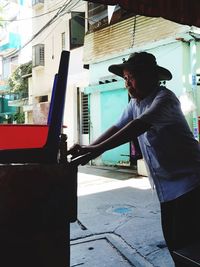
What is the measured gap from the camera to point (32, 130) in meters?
1.56

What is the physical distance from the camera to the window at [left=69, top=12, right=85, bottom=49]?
1520 cm

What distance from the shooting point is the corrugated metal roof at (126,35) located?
10.3 metres

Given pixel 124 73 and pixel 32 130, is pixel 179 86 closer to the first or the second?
pixel 124 73

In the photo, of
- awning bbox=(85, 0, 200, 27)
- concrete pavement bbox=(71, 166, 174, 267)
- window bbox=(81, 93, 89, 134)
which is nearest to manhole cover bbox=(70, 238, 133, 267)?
concrete pavement bbox=(71, 166, 174, 267)

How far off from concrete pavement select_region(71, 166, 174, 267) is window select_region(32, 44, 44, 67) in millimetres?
11618

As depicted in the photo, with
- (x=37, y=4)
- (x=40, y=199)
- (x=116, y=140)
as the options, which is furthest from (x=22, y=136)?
(x=37, y=4)

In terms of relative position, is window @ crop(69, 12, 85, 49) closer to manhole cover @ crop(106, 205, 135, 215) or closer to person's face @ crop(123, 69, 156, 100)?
manhole cover @ crop(106, 205, 135, 215)

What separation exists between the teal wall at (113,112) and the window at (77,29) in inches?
152

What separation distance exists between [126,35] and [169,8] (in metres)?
Answer: 9.21

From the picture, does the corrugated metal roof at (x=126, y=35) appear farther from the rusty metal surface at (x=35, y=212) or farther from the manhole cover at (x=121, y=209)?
the rusty metal surface at (x=35, y=212)

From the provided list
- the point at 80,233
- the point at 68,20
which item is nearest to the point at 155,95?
the point at 80,233

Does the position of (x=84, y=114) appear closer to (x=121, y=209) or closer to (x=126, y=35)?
(x=126, y=35)

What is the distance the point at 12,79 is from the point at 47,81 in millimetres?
5629

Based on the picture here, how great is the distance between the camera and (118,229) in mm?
4930
